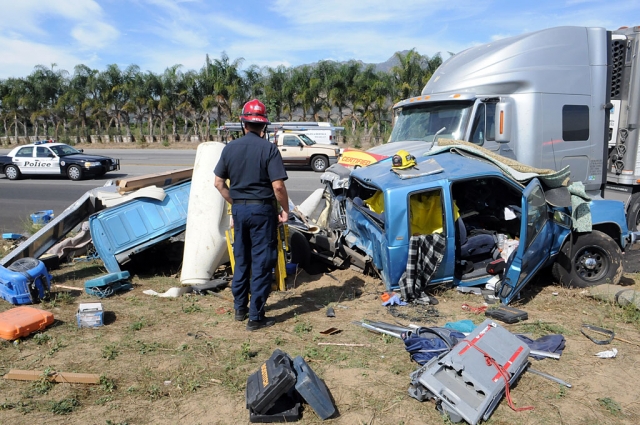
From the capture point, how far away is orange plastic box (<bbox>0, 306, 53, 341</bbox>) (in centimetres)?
438

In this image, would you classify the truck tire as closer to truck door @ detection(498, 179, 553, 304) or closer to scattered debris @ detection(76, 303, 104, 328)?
truck door @ detection(498, 179, 553, 304)

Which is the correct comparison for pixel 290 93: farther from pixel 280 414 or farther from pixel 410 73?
pixel 280 414

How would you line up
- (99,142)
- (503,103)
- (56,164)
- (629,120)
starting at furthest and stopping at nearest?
(99,142), (56,164), (629,120), (503,103)

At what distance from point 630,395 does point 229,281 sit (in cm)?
426

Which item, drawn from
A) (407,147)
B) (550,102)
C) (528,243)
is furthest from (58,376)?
(550,102)

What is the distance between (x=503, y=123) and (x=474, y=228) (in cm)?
204

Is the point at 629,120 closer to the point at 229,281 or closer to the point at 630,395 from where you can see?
the point at 630,395

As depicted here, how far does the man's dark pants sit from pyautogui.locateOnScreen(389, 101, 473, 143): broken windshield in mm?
3564

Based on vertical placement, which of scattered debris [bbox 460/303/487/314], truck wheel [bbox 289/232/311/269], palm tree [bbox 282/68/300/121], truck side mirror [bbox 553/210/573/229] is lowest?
scattered debris [bbox 460/303/487/314]

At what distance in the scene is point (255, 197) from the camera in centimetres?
468

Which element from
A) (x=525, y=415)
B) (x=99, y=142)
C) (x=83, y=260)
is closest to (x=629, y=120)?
(x=525, y=415)

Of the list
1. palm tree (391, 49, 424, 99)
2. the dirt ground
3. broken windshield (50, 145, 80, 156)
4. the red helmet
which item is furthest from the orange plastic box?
palm tree (391, 49, 424, 99)

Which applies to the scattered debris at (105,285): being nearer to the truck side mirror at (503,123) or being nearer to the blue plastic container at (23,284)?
the blue plastic container at (23,284)

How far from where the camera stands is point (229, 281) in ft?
20.2
